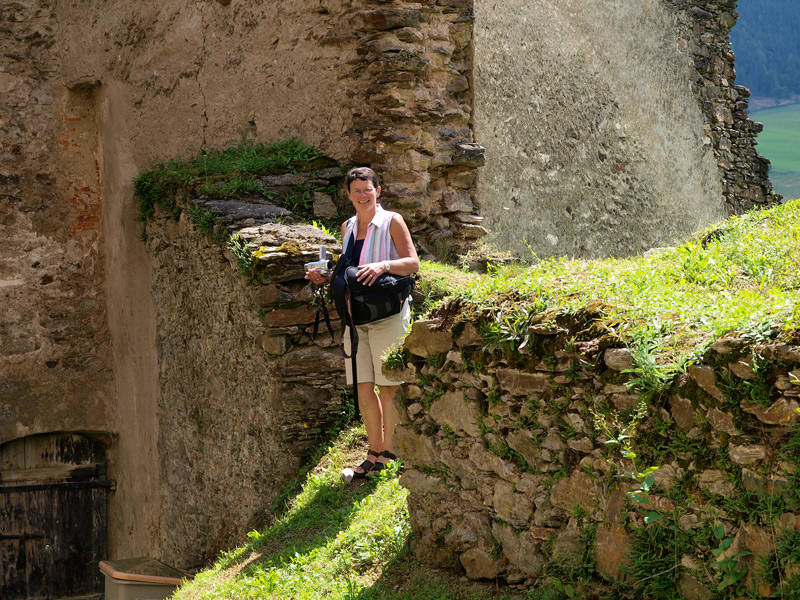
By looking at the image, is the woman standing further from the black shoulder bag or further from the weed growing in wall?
the weed growing in wall

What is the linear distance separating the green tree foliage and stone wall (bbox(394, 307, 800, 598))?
1263 inches

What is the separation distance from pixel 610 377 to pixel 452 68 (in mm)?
4866

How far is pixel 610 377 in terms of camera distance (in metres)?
3.21

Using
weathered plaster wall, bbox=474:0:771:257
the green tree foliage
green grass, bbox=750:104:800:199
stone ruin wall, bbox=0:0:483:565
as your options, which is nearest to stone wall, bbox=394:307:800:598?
stone ruin wall, bbox=0:0:483:565

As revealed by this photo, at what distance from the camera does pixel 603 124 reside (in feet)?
34.5

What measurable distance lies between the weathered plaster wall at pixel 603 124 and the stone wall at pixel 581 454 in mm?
4430

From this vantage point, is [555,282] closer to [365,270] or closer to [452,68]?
[365,270]

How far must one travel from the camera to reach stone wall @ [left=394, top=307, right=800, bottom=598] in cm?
275

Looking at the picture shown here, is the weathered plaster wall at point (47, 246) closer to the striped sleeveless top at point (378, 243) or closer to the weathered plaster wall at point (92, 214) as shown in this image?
the weathered plaster wall at point (92, 214)

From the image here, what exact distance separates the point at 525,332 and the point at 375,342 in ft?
5.59

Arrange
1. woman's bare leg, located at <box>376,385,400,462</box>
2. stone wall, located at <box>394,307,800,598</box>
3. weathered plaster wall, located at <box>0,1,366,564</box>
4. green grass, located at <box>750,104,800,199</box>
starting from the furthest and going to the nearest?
green grass, located at <box>750,104,800,199</box> → weathered plaster wall, located at <box>0,1,366,564</box> → woman's bare leg, located at <box>376,385,400,462</box> → stone wall, located at <box>394,307,800,598</box>

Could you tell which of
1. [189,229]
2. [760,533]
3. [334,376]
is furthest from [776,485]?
[189,229]

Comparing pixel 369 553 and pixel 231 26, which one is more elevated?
pixel 231 26

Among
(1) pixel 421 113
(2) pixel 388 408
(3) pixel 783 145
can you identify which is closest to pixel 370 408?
(2) pixel 388 408
